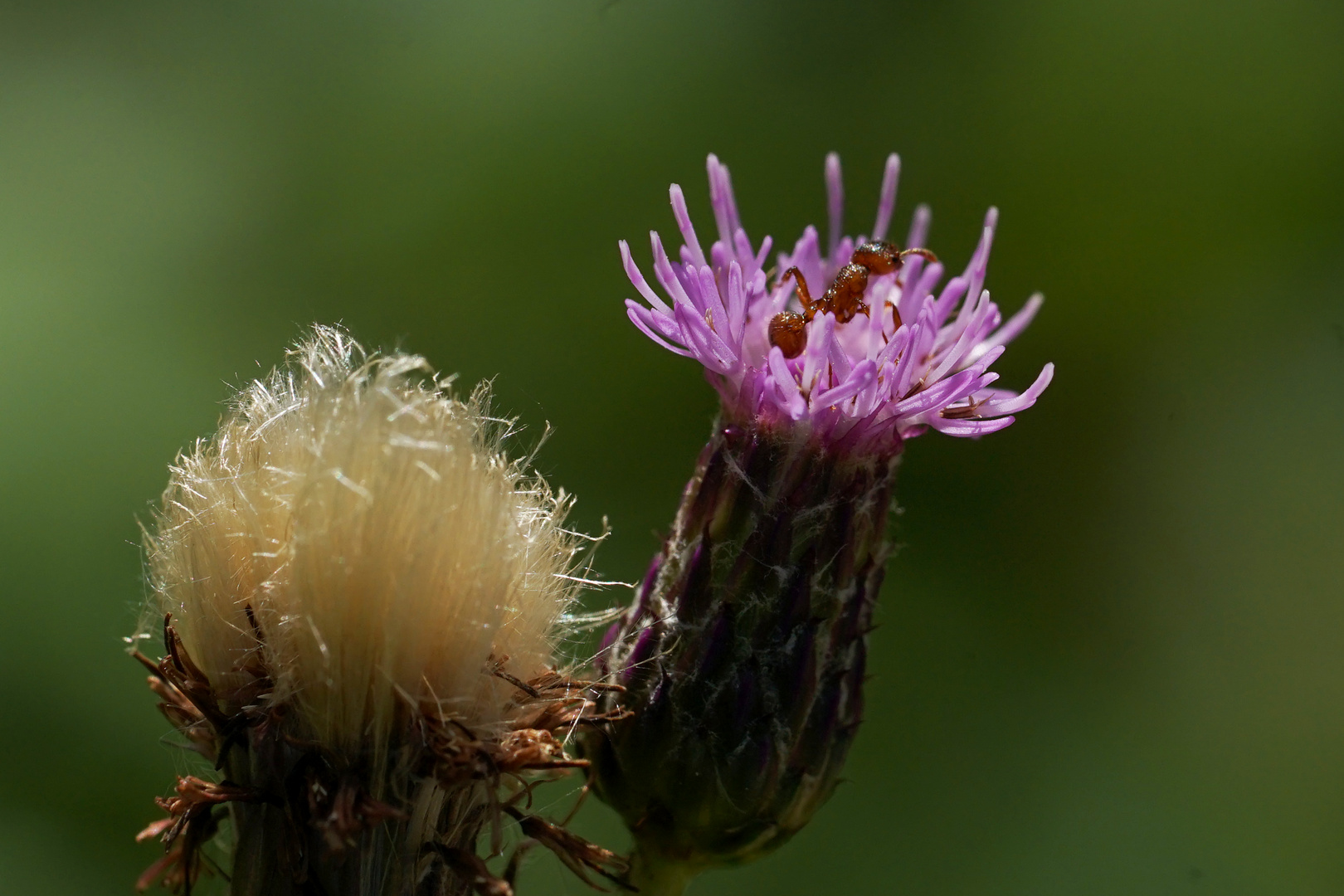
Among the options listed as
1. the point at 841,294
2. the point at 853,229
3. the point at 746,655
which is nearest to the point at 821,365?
the point at 841,294

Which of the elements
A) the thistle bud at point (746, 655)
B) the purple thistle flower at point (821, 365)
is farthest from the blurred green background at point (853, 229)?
the purple thistle flower at point (821, 365)

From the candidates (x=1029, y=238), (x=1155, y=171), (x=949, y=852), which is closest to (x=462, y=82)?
(x=1029, y=238)

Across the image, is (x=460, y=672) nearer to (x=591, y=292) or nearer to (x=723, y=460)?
(x=723, y=460)

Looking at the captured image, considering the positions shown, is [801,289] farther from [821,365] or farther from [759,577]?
[759,577]

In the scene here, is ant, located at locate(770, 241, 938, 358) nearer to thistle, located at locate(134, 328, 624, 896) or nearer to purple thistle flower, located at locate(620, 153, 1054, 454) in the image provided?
purple thistle flower, located at locate(620, 153, 1054, 454)

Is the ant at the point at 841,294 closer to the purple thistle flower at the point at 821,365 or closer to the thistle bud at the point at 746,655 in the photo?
the purple thistle flower at the point at 821,365

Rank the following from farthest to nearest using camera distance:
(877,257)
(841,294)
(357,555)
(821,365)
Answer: (877,257) < (841,294) < (821,365) < (357,555)

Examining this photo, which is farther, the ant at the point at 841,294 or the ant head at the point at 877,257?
the ant head at the point at 877,257
